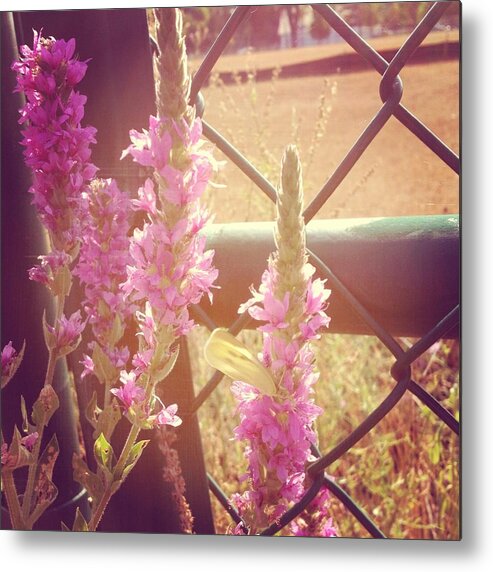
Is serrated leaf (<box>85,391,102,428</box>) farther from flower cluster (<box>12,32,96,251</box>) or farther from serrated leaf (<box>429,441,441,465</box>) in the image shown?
serrated leaf (<box>429,441,441,465</box>)

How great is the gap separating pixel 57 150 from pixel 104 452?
35cm

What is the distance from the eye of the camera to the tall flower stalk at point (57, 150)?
97 cm

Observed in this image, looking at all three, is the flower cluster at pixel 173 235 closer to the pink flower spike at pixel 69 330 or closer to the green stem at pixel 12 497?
the pink flower spike at pixel 69 330

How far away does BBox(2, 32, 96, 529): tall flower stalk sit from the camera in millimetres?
966

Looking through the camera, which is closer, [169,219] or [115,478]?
[169,219]

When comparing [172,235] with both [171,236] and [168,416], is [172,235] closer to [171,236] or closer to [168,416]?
[171,236]

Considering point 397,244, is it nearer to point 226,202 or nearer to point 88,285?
point 226,202

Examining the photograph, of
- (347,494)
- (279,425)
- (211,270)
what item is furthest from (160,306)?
(347,494)

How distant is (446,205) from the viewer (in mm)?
930

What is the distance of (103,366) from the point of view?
1008 mm

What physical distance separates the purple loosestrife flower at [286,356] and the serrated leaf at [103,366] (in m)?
0.17

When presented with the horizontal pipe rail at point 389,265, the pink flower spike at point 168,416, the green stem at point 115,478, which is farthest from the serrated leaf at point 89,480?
the horizontal pipe rail at point 389,265

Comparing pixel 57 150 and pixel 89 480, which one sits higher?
pixel 57 150

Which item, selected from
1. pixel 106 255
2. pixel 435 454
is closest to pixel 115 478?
pixel 106 255
